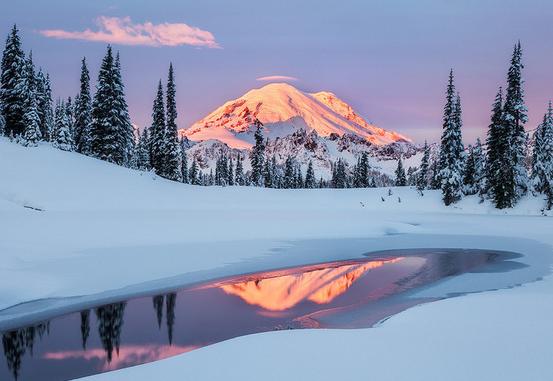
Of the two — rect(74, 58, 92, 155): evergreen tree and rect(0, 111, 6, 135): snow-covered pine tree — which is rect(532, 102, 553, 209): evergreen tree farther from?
rect(0, 111, 6, 135): snow-covered pine tree

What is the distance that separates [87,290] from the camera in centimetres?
1501

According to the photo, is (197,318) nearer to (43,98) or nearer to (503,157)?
(503,157)

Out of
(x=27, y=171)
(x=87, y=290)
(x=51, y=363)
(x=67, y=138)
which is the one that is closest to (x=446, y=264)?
(x=87, y=290)

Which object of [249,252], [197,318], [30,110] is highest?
[30,110]

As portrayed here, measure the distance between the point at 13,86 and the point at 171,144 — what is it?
763 inches

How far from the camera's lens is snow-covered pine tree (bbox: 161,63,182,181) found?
63562mm

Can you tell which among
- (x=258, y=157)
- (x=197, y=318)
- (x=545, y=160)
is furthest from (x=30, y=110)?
(x=545, y=160)

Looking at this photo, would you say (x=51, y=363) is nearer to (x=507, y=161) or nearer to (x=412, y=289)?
(x=412, y=289)

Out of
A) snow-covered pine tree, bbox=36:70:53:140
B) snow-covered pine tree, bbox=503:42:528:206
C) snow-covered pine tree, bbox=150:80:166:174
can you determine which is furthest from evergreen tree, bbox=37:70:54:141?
snow-covered pine tree, bbox=503:42:528:206

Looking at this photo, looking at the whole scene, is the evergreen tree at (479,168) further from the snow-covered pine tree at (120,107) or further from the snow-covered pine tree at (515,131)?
the snow-covered pine tree at (120,107)

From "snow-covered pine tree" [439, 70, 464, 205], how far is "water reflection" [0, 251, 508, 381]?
3702cm

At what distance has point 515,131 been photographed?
51531mm

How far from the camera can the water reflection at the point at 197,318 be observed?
10.5 metres

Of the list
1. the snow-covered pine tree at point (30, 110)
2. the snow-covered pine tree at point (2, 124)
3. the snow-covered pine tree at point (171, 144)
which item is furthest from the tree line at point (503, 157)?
the snow-covered pine tree at point (2, 124)
